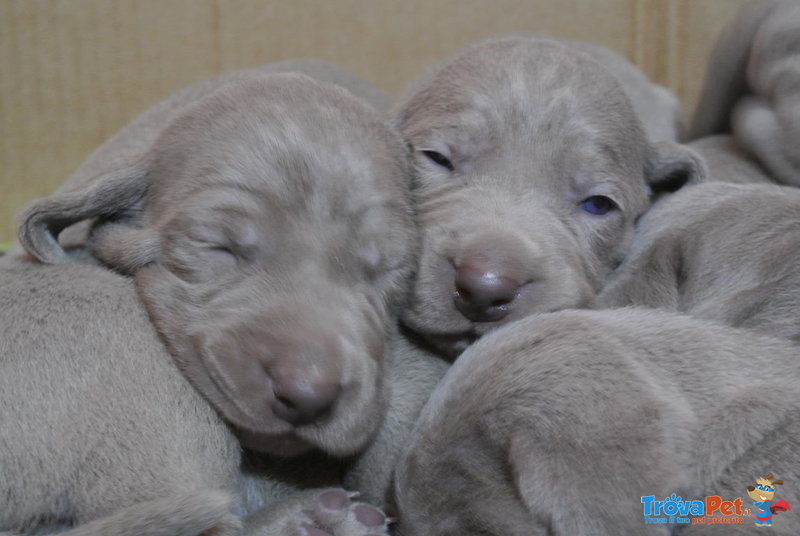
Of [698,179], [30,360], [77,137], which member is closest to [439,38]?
[77,137]

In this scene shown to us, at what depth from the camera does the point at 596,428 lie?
160 centimetres

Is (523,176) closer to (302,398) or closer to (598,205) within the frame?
(598,205)

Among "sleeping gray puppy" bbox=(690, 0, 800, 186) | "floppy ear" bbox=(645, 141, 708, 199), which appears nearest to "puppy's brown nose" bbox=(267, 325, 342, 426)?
"floppy ear" bbox=(645, 141, 708, 199)

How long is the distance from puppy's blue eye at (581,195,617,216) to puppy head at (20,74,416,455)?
1.85 feet

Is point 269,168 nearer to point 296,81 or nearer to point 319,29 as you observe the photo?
point 296,81

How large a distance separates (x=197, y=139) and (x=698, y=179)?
155 centimetres

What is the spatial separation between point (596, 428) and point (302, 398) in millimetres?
573

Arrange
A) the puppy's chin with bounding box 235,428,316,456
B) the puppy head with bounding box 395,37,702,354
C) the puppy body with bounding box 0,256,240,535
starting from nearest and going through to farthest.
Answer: the puppy body with bounding box 0,256,240,535 → the puppy's chin with bounding box 235,428,316,456 → the puppy head with bounding box 395,37,702,354

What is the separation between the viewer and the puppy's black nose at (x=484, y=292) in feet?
6.70

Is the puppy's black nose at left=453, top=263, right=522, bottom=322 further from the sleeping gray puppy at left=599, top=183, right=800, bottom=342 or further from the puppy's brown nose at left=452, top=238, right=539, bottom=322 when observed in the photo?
the sleeping gray puppy at left=599, top=183, right=800, bottom=342

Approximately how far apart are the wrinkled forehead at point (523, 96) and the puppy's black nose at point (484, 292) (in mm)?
595

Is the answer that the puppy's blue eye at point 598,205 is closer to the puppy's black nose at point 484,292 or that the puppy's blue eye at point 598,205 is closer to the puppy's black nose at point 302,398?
the puppy's black nose at point 484,292

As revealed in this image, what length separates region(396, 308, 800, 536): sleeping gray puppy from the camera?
1.55 m

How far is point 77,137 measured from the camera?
15.5 ft
